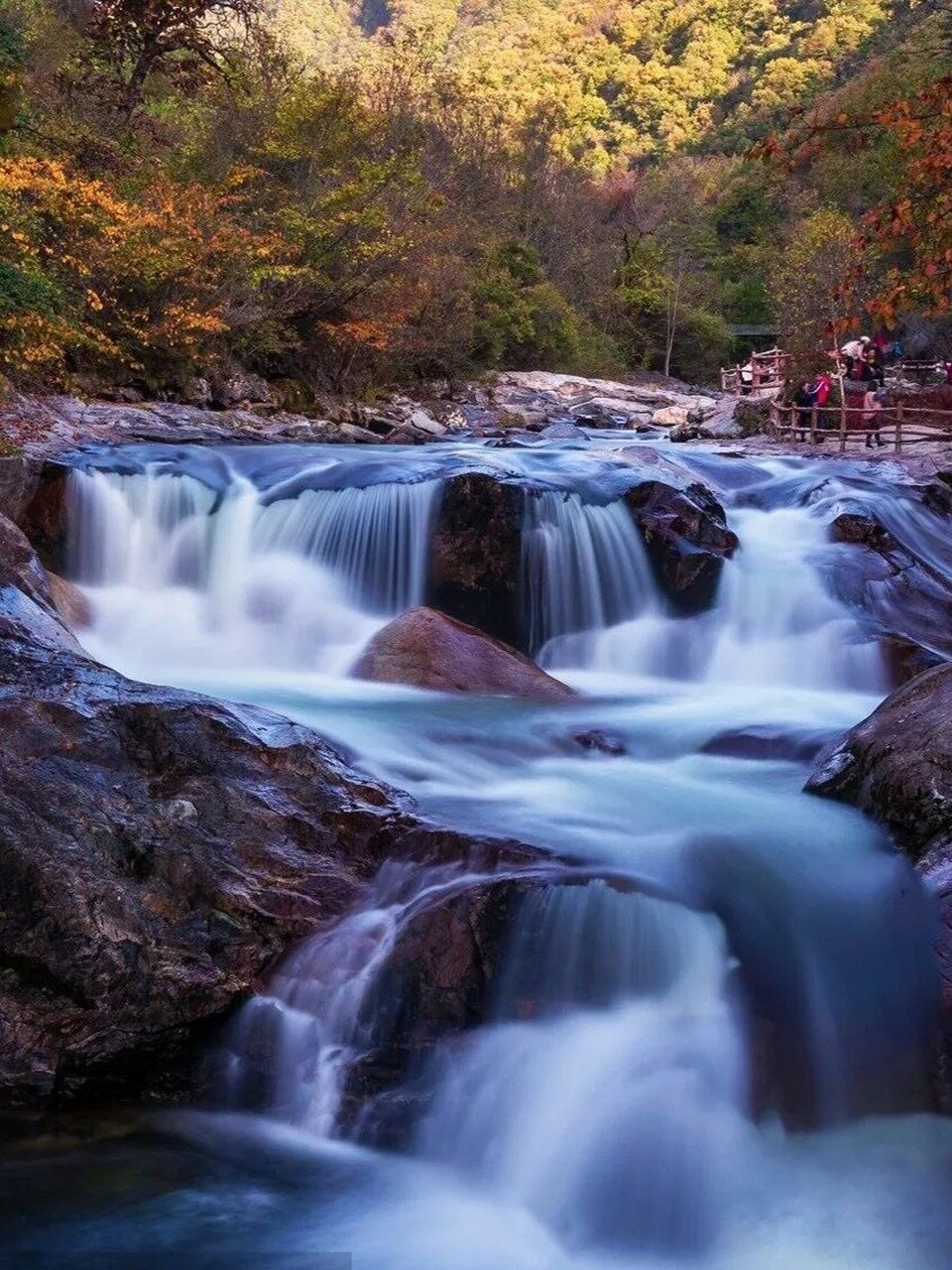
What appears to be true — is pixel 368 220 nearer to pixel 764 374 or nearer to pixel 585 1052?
pixel 764 374

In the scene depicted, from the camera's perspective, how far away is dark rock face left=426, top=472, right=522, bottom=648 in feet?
42.4

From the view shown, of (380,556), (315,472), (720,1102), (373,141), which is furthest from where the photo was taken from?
(373,141)

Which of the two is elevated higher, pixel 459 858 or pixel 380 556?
pixel 380 556

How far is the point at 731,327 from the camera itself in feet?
189

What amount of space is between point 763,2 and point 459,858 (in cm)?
10898

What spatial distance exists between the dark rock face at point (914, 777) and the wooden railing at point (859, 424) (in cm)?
1351

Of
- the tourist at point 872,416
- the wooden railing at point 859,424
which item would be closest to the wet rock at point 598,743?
the wooden railing at point 859,424

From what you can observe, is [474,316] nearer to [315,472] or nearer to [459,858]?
[315,472]

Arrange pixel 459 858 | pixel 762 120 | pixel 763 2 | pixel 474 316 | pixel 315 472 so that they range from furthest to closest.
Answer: pixel 763 2
pixel 762 120
pixel 474 316
pixel 315 472
pixel 459 858

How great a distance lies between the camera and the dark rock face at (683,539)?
1326 centimetres

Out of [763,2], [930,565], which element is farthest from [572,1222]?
[763,2]

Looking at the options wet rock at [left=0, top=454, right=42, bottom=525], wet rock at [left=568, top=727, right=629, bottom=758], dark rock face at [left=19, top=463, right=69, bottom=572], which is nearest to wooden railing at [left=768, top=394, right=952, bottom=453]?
wet rock at [left=568, top=727, right=629, bottom=758]

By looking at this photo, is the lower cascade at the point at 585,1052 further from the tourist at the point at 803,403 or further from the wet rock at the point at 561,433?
the wet rock at the point at 561,433

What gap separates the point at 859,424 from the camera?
23.9 meters
